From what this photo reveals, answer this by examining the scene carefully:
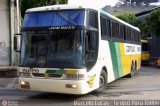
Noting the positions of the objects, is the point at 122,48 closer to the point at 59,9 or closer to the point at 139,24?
the point at 59,9

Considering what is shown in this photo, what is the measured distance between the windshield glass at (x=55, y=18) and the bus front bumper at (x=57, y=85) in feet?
5.89

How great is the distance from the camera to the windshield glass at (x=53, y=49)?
439 inches

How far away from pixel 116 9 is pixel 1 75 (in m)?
53.3

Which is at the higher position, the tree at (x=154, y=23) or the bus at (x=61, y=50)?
the tree at (x=154, y=23)

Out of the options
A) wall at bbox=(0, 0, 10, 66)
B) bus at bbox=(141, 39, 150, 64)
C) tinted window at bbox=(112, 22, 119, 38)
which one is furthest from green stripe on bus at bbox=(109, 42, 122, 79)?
bus at bbox=(141, 39, 150, 64)

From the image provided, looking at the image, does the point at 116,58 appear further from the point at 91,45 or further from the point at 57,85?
the point at 57,85

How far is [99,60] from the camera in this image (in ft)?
41.3

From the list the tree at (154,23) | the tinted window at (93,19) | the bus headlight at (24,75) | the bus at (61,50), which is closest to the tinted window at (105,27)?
the bus at (61,50)

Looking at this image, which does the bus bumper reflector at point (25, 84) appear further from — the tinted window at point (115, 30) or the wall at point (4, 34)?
the wall at point (4, 34)

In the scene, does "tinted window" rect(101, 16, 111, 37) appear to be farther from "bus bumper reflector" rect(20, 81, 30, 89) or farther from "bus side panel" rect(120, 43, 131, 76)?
"bus bumper reflector" rect(20, 81, 30, 89)

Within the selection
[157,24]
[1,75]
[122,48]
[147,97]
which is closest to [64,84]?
[147,97]

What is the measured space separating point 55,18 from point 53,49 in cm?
106

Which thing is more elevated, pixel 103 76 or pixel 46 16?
pixel 46 16

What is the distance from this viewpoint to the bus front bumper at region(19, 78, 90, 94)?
11.0 meters
